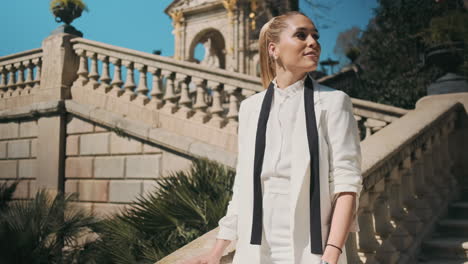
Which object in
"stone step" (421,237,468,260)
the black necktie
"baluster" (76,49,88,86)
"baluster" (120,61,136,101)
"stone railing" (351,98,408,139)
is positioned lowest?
"stone step" (421,237,468,260)

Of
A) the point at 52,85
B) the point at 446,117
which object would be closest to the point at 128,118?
the point at 52,85

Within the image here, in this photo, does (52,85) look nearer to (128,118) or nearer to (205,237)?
(128,118)

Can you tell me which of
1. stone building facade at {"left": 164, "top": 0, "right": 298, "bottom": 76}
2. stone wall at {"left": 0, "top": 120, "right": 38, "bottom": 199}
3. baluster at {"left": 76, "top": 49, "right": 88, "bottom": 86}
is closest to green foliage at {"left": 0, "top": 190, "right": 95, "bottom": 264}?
baluster at {"left": 76, "top": 49, "right": 88, "bottom": 86}

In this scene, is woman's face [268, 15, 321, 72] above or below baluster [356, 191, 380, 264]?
above

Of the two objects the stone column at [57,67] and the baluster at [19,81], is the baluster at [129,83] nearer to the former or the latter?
the stone column at [57,67]

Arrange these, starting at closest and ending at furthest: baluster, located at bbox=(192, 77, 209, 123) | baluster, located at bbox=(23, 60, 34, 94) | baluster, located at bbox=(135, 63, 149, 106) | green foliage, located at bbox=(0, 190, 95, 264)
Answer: green foliage, located at bbox=(0, 190, 95, 264)
baluster, located at bbox=(192, 77, 209, 123)
baluster, located at bbox=(135, 63, 149, 106)
baluster, located at bbox=(23, 60, 34, 94)

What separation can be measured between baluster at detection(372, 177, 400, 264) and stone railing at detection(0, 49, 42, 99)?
749 centimetres

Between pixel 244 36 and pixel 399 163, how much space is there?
999 inches

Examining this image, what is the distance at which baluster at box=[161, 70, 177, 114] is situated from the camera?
6644 mm

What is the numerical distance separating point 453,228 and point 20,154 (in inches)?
314

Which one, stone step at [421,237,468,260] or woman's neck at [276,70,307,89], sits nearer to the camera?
woman's neck at [276,70,307,89]

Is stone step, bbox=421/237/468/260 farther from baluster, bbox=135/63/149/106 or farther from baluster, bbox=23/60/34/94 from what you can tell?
baluster, bbox=23/60/34/94

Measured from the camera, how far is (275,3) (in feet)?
39.4

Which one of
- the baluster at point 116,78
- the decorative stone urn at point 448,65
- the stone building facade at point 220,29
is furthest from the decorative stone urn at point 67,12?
the stone building facade at point 220,29
